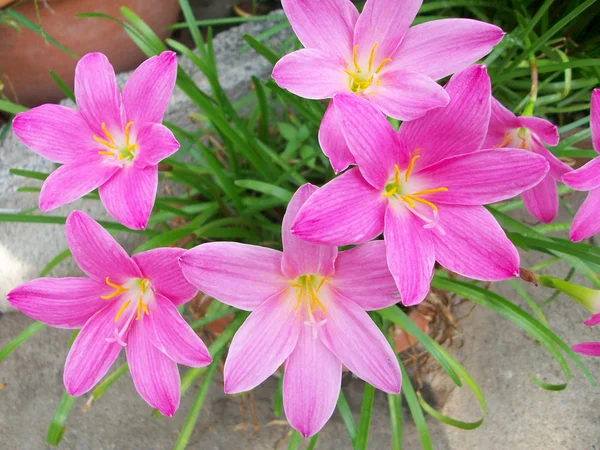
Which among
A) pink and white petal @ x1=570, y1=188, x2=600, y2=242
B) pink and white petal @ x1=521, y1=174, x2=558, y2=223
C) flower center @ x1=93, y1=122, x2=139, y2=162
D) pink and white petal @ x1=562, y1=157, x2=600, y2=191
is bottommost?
pink and white petal @ x1=521, y1=174, x2=558, y2=223

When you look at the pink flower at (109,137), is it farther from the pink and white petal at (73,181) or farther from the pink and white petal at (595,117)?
the pink and white petal at (595,117)

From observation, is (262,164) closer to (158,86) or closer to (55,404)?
(158,86)

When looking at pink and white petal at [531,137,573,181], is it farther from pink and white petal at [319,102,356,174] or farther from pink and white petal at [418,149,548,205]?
pink and white petal at [319,102,356,174]

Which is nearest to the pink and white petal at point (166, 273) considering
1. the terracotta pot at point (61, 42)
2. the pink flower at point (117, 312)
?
the pink flower at point (117, 312)

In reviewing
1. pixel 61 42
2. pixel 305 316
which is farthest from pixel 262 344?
pixel 61 42

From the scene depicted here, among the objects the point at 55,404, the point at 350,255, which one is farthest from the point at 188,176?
the point at 55,404

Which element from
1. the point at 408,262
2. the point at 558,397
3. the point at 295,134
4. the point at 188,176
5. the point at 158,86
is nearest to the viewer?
the point at 408,262

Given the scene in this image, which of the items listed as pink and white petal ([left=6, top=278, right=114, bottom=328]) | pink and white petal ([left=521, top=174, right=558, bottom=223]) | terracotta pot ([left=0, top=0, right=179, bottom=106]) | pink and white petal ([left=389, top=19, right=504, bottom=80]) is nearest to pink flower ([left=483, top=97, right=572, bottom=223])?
pink and white petal ([left=521, top=174, right=558, bottom=223])
